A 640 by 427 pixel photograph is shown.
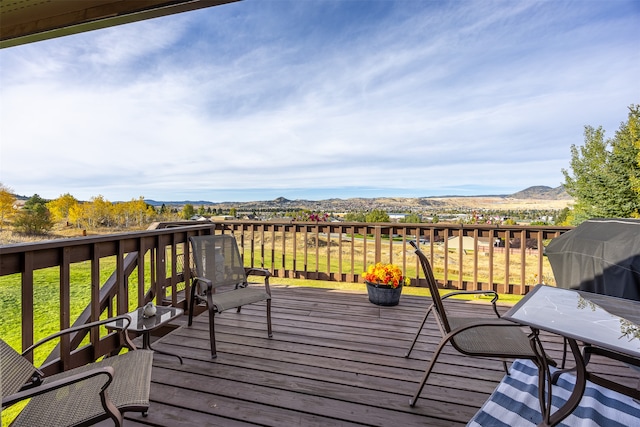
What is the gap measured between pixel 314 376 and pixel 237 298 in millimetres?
1091

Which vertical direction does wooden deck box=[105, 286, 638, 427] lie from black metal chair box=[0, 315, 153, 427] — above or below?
below

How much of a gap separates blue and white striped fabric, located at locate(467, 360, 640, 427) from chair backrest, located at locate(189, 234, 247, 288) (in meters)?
2.56

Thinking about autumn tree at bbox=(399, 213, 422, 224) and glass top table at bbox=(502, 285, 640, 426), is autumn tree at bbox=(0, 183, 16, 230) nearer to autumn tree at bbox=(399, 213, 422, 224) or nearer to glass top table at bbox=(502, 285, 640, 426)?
autumn tree at bbox=(399, 213, 422, 224)

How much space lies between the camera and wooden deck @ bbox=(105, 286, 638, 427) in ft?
5.53

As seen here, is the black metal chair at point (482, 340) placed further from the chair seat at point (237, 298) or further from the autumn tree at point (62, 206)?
the autumn tree at point (62, 206)

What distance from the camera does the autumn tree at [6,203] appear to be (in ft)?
16.7

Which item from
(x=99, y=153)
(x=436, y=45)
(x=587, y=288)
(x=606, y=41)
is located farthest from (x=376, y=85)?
(x=99, y=153)

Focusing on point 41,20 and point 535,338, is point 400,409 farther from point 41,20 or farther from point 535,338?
point 41,20

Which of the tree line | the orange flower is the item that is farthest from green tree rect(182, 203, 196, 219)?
the orange flower

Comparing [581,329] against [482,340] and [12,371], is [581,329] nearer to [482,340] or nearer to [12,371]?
[482,340]

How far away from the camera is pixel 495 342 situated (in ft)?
6.06

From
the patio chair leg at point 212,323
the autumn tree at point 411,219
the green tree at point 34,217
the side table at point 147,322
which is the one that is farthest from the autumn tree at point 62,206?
the autumn tree at point 411,219

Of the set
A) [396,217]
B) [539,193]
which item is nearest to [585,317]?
[396,217]

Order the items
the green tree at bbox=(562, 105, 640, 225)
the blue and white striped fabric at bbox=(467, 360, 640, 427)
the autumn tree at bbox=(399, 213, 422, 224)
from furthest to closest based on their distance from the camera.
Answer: the green tree at bbox=(562, 105, 640, 225)
the autumn tree at bbox=(399, 213, 422, 224)
the blue and white striped fabric at bbox=(467, 360, 640, 427)
